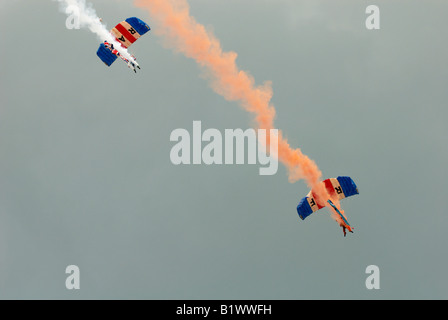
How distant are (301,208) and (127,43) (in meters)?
26.3

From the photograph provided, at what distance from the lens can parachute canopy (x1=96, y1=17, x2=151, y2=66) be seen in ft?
247

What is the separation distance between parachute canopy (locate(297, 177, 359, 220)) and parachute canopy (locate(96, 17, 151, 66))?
83.7ft

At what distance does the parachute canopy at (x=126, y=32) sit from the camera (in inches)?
2960

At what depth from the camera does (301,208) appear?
7456 cm

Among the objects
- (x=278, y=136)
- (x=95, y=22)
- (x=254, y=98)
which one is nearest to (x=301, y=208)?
(x=278, y=136)

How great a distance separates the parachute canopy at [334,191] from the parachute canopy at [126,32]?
25.5 m

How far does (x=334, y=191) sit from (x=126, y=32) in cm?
2849

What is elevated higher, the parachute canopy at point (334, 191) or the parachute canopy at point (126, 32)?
the parachute canopy at point (126, 32)

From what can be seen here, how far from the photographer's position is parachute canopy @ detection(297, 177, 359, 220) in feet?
243

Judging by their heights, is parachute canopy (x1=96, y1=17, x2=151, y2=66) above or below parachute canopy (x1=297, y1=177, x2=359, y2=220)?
above

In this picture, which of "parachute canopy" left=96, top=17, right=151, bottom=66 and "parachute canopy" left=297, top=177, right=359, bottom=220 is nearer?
A: "parachute canopy" left=297, top=177, right=359, bottom=220

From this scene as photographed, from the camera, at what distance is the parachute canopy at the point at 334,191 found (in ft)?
243

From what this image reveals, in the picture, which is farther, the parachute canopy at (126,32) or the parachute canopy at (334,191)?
the parachute canopy at (126,32)
